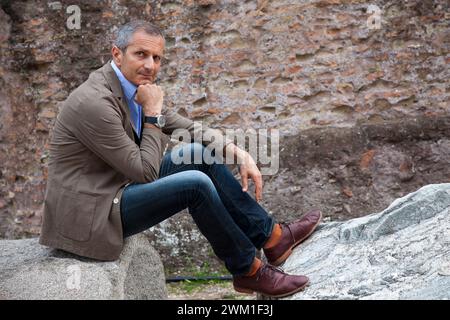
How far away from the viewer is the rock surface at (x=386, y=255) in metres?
3.19

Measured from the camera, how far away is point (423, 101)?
5863 millimetres

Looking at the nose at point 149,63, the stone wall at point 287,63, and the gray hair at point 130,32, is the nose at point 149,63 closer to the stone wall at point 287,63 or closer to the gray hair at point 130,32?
the gray hair at point 130,32

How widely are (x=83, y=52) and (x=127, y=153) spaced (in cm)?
323

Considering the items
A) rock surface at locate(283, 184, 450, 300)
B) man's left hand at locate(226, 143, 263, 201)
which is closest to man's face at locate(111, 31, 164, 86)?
man's left hand at locate(226, 143, 263, 201)

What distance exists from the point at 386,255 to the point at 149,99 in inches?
56.8

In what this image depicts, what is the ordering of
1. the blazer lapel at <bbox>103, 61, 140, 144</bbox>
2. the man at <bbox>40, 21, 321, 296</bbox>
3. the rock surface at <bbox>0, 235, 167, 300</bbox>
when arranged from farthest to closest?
the blazer lapel at <bbox>103, 61, 140, 144</bbox>, the man at <bbox>40, 21, 321, 296</bbox>, the rock surface at <bbox>0, 235, 167, 300</bbox>

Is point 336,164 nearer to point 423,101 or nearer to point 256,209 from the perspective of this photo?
point 423,101

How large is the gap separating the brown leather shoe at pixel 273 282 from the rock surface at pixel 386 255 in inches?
1.8

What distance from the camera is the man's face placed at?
337 cm

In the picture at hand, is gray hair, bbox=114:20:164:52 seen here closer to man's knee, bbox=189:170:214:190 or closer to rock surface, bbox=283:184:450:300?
man's knee, bbox=189:170:214:190

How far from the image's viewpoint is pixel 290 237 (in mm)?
3924

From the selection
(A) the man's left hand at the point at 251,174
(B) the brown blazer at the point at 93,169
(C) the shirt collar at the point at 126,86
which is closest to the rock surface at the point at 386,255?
(A) the man's left hand at the point at 251,174

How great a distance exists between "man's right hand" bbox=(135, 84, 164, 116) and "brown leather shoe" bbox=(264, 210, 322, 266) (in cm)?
108

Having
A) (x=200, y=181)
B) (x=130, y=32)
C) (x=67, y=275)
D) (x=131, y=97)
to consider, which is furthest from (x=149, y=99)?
(x=67, y=275)
